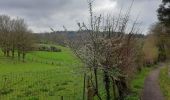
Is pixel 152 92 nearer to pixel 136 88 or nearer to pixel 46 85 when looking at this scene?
pixel 136 88

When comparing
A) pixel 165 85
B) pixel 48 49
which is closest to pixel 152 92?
Answer: pixel 165 85

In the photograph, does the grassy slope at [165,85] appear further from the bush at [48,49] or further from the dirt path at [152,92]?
the bush at [48,49]

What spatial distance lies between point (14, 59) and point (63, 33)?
203ft

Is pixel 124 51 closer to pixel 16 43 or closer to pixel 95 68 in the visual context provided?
pixel 95 68

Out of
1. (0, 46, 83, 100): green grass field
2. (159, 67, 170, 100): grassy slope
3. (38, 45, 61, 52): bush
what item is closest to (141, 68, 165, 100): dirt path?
(159, 67, 170, 100): grassy slope

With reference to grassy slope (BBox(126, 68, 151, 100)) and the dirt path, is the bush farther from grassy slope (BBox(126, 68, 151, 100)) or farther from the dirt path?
the dirt path

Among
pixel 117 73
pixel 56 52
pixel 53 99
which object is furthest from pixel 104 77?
pixel 56 52

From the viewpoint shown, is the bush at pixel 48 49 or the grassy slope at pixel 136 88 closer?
the grassy slope at pixel 136 88

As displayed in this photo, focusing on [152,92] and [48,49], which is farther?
→ [48,49]

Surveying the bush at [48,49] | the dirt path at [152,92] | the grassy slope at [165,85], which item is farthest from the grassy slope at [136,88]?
the bush at [48,49]

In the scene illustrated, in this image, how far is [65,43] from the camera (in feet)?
50.7

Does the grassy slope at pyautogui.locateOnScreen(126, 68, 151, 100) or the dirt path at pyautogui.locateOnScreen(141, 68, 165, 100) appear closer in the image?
the grassy slope at pyautogui.locateOnScreen(126, 68, 151, 100)

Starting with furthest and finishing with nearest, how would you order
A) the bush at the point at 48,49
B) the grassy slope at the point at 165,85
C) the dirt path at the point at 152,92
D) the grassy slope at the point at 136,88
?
1. the bush at the point at 48,49
2. the grassy slope at the point at 165,85
3. the dirt path at the point at 152,92
4. the grassy slope at the point at 136,88

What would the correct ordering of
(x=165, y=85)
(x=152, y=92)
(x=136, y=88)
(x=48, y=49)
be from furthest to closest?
1. (x=48, y=49)
2. (x=165, y=85)
3. (x=136, y=88)
4. (x=152, y=92)
